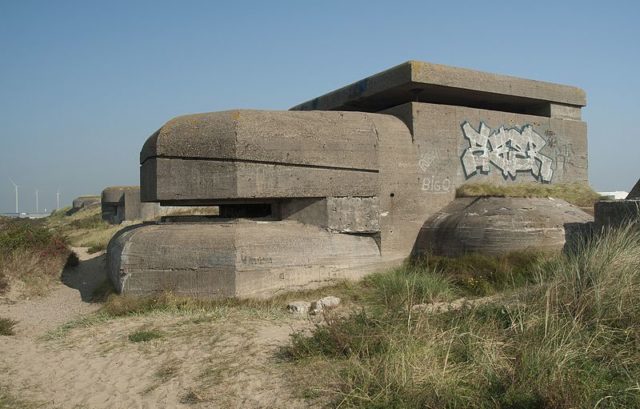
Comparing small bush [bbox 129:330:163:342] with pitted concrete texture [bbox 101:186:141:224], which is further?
pitted concrete texture [bbox 101:186:141:224]

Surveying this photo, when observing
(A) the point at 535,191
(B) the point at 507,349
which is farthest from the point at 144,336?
(A) the point at 535,191

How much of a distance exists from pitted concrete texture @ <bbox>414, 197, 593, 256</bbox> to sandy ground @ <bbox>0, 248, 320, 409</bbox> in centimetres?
289

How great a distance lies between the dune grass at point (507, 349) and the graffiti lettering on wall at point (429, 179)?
336cm

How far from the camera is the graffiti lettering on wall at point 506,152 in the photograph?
8523mm

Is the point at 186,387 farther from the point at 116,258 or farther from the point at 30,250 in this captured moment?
the point at 30,250

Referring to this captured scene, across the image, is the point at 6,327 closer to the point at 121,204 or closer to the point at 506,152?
the point at 506,152

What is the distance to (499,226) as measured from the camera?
282 inches

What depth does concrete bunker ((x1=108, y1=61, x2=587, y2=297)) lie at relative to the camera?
21.2 ft

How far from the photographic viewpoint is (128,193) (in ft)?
61.6

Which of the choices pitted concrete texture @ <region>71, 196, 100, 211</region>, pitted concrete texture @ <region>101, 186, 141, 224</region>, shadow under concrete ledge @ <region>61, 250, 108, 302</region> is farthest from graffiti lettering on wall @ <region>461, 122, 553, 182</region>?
pitted concrete texture @ <region>71, 196, 100, 211</region>

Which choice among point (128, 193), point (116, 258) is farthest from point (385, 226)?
point (128, 193)

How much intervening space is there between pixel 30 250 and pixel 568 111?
33.2 feet

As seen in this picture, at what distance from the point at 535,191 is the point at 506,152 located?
893 mm

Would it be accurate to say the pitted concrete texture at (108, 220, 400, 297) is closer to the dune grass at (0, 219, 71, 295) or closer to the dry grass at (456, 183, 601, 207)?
the dune grass at (0, 219, 71, 295)
